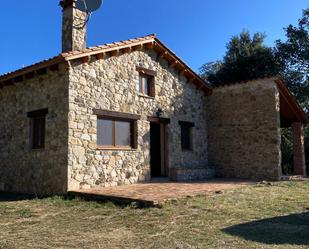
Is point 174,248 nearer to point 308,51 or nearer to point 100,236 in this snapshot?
point 100,236

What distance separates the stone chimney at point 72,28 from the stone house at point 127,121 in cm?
4

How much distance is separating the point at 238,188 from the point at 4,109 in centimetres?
881

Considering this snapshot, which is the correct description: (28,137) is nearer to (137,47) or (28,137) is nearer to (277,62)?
(137,47)

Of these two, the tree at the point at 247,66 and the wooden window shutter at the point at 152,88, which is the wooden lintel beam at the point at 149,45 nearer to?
the wooden window shutter at the point at 152,88

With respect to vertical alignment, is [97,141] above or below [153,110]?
below

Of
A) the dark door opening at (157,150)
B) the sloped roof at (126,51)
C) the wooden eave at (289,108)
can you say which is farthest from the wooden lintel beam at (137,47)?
the wooden eave at (289,108)

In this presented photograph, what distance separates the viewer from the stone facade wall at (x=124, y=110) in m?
10.8

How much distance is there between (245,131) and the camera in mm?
15000

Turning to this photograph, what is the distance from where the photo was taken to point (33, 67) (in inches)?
Result: 440

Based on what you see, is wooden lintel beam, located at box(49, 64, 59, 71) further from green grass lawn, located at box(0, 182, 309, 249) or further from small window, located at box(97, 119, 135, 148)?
green grass lawn, located at box(0, 182, 309, 249)

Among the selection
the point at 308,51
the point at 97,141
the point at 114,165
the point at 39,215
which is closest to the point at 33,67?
the point at 97,141

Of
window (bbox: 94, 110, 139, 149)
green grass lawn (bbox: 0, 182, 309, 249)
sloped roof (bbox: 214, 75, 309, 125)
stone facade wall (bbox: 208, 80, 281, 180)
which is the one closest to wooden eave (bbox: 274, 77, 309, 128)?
sloped roof (bbox: 214, 75, 309, 125)

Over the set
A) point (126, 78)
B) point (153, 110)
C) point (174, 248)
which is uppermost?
point (126, 78)

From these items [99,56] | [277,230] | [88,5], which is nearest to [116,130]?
[99,56]
